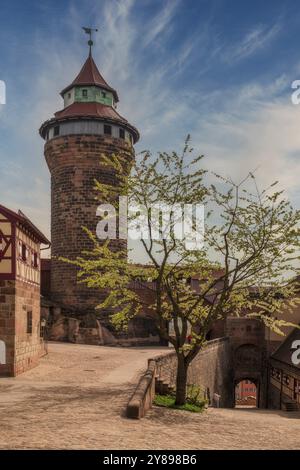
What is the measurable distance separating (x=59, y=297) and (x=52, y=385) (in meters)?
20.0

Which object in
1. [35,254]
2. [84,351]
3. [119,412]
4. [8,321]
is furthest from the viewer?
[84,351]

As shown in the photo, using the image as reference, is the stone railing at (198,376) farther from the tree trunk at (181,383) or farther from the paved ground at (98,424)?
the tree trunk at (181,383)

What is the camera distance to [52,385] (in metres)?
14.8

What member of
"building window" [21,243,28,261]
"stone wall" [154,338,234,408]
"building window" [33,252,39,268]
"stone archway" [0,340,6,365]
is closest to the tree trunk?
"stone wall" [154,338,234,408]

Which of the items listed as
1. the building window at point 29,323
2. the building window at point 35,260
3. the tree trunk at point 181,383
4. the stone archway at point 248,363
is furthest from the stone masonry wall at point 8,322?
the stone archway at point 248,363

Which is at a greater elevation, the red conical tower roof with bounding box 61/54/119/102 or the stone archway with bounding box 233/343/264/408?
the red conical tower roof with bounding box 61/54/119/102

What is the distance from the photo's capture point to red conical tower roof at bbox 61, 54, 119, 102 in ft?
122

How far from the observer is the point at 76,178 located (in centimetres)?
3434

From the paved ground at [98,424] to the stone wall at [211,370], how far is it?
2.79 metres

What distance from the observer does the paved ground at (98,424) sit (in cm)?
829

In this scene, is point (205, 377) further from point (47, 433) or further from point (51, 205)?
point (47, 433)

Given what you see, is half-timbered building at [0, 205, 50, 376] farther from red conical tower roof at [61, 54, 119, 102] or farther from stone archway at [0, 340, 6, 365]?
red conical tower roof at [61, 54, 119, 102]

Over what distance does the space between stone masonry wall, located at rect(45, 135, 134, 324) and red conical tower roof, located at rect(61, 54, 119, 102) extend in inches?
202
